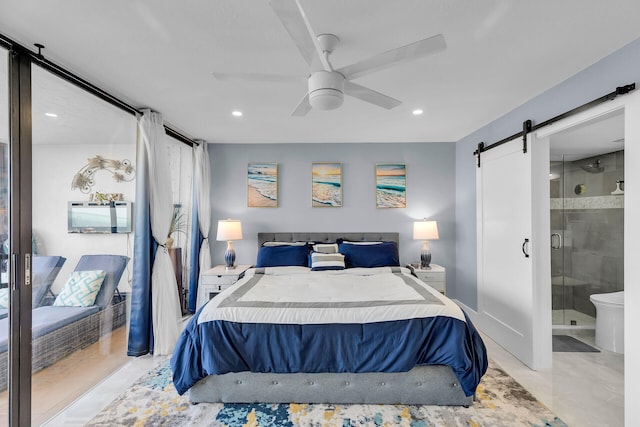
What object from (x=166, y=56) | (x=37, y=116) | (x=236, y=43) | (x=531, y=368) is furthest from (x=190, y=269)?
(x=531, y=368)

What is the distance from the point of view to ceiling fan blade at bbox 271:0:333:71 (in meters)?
1.30

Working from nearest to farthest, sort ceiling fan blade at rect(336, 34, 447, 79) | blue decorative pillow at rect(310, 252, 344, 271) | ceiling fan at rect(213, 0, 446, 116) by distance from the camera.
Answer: ceiling fan at rect(213, 0, 446, 116)
ceiling fan blade at rect(336, 34, 447, 79)
blue decorative pillow at rect(310, 252, 344, 271)

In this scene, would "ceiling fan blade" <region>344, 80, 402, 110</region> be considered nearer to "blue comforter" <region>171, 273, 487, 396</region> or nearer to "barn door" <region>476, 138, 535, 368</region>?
"blue comforter" <region>171, 273, 487, 396</region>

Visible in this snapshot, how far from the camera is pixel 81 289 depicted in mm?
2521

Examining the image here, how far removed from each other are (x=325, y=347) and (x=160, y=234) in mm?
2084

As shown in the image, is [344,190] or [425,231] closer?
[425,231]

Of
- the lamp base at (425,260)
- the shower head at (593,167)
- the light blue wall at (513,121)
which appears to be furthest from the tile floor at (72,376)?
the shower head at (593,167)

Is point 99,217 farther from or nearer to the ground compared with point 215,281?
farther from the ground

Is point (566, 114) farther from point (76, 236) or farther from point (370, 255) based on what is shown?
point (76, 236)

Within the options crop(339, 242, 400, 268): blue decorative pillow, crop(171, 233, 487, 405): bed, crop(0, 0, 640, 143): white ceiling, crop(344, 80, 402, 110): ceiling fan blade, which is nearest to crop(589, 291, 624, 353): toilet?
crop(171, 233, 487, 405): bed

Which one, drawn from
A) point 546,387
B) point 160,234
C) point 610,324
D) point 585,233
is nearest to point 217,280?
point 160,234

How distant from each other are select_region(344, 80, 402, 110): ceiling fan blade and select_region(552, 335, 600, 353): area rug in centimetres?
307

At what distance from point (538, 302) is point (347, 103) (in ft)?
8.34

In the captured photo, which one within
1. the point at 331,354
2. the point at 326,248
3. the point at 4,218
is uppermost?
the point at 4,218
